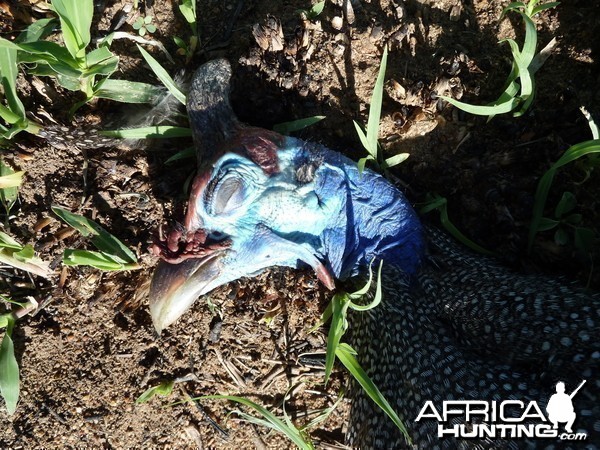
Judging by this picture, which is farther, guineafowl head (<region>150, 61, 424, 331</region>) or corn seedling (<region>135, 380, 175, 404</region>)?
corn seedling (<region>135, 380, 175, 404</region>)

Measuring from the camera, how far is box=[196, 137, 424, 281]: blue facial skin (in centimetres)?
242

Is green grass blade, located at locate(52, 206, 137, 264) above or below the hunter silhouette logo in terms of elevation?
below

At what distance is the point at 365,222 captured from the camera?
263cm

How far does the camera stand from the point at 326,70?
2998mm

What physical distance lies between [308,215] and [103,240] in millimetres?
1097

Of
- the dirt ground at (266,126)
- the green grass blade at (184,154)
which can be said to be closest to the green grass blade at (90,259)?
the dirt ground at (266,126)

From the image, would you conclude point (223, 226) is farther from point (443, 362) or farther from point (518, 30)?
point (518, 30)

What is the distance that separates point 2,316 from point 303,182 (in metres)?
1.70

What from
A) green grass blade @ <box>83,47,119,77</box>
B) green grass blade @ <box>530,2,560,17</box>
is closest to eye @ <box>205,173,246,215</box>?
green grass blade @ <box>83,47,119,77</box>

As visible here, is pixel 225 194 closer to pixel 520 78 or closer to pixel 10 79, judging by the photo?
pixel 10 79

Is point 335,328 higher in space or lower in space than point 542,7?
lower

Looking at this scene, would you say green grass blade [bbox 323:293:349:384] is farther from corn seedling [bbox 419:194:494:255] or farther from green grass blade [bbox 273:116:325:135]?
green grass blade [bbox 273:116:325:135]

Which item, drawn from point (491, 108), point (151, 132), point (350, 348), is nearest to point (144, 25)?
point (151, 132)

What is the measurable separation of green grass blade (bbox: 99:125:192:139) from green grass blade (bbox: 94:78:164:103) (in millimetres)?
191
